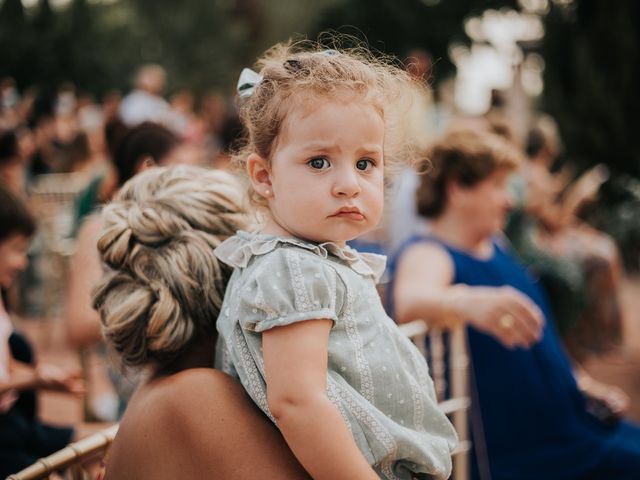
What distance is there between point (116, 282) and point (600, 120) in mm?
11147

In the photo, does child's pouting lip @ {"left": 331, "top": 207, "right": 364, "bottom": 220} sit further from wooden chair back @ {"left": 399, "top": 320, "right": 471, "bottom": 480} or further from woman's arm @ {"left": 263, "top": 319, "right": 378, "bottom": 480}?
wooden chair back @ {"left": 399, "top": 320, "right": 471, "bottom": 480}

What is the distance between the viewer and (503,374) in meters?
2.84

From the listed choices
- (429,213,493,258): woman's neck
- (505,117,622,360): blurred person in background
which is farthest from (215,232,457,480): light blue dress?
(505,117,622,360): blurred person in background

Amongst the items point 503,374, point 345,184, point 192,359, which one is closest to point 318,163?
point 345,184

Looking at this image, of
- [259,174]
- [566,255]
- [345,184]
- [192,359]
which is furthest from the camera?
[566,255]

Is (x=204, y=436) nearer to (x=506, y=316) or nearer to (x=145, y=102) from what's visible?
(x=506, y=316)

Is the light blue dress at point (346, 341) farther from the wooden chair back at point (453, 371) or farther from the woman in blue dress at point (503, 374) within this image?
the woman in blue dress at point (503, 374)

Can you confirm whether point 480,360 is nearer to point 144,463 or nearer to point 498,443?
point 498,443

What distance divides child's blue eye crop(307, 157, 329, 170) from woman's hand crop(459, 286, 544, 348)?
0.90 metres

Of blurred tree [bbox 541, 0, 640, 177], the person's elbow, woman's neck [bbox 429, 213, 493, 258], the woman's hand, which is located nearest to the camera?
the person's elbow

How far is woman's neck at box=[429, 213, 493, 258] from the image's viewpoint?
9.91 ft

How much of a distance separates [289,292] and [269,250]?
0.34 ft

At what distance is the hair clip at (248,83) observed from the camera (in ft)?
4.83

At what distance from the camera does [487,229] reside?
301 cm
